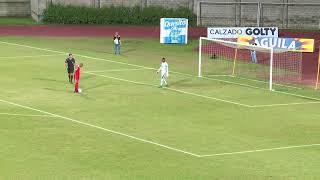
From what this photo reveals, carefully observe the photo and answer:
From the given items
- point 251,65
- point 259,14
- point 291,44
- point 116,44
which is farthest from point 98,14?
point 291,44

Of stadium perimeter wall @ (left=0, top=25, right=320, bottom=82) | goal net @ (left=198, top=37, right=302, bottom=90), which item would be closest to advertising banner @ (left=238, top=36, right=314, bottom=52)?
goal net @ (left=198, top=37, right=302, bottom=90)

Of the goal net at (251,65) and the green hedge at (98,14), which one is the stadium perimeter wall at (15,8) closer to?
the green hedge at (98,14)

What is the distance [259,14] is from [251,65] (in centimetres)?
2104

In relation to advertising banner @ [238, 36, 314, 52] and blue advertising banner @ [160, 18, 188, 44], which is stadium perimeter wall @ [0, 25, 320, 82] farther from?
advertising banner @ [238, 36, 314, 52]

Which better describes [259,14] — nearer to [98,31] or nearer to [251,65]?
[98,31]

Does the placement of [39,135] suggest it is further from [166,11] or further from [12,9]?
[12,9]

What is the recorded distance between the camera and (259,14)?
6888 centimetres

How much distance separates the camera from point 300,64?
1864 inches

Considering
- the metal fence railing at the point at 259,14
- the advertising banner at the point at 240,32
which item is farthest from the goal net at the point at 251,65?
the metal fence railing at the point at 259,14

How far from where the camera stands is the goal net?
4269 centimetres

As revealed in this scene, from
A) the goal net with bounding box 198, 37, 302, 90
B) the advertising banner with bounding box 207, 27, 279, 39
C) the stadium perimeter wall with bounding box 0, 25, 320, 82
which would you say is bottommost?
the goal net with bounding box 198, 37, 302, 90

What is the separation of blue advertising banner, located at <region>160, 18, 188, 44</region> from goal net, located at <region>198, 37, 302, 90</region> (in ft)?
14.4

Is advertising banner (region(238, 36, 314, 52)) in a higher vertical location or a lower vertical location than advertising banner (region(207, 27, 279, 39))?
lower

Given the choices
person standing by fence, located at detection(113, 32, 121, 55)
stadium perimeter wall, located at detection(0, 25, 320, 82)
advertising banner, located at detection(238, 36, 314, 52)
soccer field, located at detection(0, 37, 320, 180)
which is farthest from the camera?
stadium perimeter wall, located at detection(0, 25, 320, 82)
